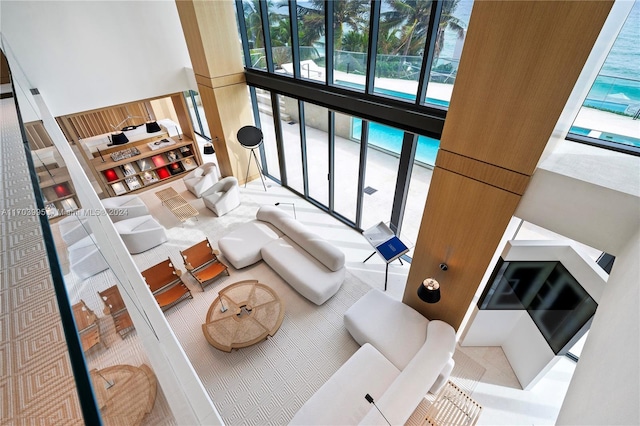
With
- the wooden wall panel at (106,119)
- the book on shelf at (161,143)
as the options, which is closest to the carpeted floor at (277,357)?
the book on shelf at (161,143)

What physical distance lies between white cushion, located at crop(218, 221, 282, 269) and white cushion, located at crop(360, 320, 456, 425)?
304 cm

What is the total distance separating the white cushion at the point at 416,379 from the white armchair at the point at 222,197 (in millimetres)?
4830

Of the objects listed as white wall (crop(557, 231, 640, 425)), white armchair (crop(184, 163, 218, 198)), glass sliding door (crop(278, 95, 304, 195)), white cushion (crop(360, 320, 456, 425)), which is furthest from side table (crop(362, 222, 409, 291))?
white armchair (crop(184, 163, 218, 198))

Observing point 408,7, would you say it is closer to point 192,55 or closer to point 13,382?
point 13,382

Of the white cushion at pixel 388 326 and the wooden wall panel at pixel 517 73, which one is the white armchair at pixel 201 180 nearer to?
the white cushion at pixel 388 326

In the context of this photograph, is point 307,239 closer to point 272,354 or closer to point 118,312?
point 272,354

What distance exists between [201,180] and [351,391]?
5.75 m

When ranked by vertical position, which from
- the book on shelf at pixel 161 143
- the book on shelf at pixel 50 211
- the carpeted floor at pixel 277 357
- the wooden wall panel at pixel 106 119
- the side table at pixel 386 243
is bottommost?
the carpeted floor at pixel 277 357

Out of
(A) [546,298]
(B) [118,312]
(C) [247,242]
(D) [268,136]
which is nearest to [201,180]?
(D) [268,136]

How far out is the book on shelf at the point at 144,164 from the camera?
730 cm

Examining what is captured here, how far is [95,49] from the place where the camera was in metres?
5.51

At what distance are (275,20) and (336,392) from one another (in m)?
6.02

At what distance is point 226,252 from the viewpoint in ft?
16.6

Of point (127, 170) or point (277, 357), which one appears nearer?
point (277, 357)
